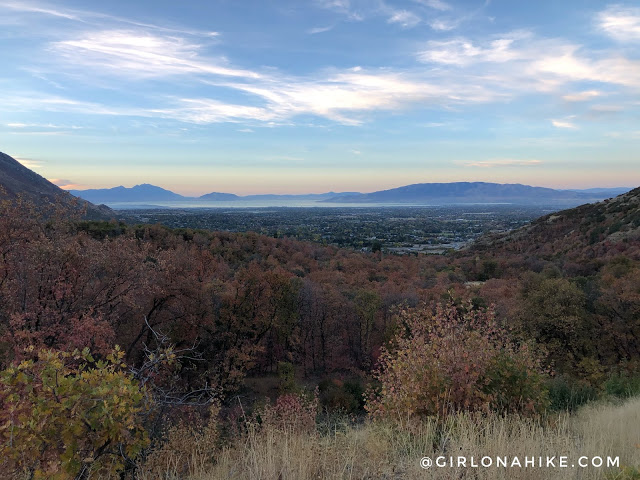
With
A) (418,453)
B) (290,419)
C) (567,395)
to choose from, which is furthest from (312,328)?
(418,453)

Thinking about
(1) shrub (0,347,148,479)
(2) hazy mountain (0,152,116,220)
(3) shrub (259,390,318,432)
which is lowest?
(3) shrub (259,390,318,432)

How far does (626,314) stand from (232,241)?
47.8 metres

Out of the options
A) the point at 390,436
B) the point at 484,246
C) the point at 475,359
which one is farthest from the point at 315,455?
the point at 484,246

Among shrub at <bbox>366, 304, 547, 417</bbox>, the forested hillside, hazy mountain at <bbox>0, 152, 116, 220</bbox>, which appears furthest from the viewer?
hazy mountain at <bbox>0, 152, 116, 220</bbox>

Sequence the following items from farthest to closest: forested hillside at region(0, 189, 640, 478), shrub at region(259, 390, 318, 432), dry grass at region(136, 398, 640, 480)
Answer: shrub at region(259, 390, 318, 432), forested hillside at region(0, 189, 640, 478), dry grass at region(136, 398, 640, 480)

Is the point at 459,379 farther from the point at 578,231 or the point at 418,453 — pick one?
the point at 578,231

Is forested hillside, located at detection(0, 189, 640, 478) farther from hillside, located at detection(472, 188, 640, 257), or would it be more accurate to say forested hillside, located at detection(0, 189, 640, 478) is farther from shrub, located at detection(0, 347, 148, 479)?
hillside, located at detection(472, 188, 640, 257)

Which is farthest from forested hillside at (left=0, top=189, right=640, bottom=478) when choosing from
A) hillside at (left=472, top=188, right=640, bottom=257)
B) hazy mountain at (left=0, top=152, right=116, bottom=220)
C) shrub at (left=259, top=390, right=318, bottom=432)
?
hazy mountain at (left=0, top=152, right=116, bottom=220)

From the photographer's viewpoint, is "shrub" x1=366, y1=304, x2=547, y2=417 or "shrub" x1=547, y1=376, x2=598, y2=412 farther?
"shrub" x1=547, y1=376, x2=598, y2=412

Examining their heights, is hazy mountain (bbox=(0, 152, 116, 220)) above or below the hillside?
above

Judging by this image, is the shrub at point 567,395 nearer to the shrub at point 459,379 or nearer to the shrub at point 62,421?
the shrub at point 459,379

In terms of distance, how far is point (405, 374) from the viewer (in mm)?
7113

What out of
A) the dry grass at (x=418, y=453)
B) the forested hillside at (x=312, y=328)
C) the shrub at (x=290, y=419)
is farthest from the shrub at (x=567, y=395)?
the shrub at (x=290, y=419)

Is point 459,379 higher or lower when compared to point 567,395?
higher
